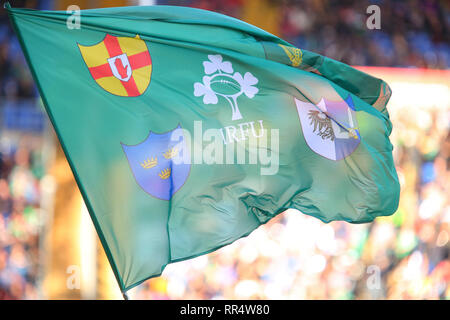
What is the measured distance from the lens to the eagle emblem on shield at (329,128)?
4.94 metres

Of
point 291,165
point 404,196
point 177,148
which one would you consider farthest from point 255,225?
point 404,196

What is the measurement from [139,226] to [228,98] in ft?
4.41

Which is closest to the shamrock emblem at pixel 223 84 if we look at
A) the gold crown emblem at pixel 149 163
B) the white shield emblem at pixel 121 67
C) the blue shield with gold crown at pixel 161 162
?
the blue shield with gold crown at pixel 161 162

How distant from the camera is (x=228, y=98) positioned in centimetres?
478

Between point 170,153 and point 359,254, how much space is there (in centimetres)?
430

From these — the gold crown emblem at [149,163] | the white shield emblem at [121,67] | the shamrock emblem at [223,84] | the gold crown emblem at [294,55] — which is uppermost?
the gold crown emblem at [294,55]

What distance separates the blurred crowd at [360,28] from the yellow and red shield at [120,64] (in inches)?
127

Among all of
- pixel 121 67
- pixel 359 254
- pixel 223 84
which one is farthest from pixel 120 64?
pixel 359 254

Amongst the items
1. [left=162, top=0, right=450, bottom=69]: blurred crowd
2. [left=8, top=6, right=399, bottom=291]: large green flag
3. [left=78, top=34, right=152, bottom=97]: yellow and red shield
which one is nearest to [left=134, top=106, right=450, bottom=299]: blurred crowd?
[left=162, top=0, right=450, bottom=69]: blurred crowd

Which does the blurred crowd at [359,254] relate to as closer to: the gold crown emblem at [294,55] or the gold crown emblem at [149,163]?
the gold crown emblem at [294,55]

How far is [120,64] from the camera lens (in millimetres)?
4480

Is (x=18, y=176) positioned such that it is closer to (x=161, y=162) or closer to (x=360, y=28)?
(x=161, y=162)

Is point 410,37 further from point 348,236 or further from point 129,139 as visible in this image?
point 129,139
